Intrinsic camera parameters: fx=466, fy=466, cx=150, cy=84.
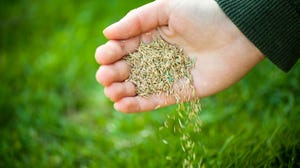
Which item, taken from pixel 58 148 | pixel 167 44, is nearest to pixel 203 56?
pixel 167 44

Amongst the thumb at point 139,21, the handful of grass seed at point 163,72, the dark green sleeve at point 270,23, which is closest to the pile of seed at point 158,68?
the handful of grass seed at point 163,72

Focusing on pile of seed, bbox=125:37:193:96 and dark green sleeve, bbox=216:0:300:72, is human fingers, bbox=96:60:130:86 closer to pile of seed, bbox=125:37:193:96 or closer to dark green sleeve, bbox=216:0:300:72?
pile of seed, bbox=125:37:193:96

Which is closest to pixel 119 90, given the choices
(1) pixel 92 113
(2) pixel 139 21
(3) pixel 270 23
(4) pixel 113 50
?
(4) pixel 113 50

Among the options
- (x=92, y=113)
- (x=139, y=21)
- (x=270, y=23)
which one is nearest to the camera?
(x=270, y=23)

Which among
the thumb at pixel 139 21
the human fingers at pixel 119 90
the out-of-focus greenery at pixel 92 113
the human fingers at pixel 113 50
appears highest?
the thumb at pixel 139 21

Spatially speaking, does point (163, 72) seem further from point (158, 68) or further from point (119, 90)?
point (119, 90)

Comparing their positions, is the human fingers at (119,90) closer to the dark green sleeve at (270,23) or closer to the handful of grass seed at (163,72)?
the handful of grass seed at (163,72)
